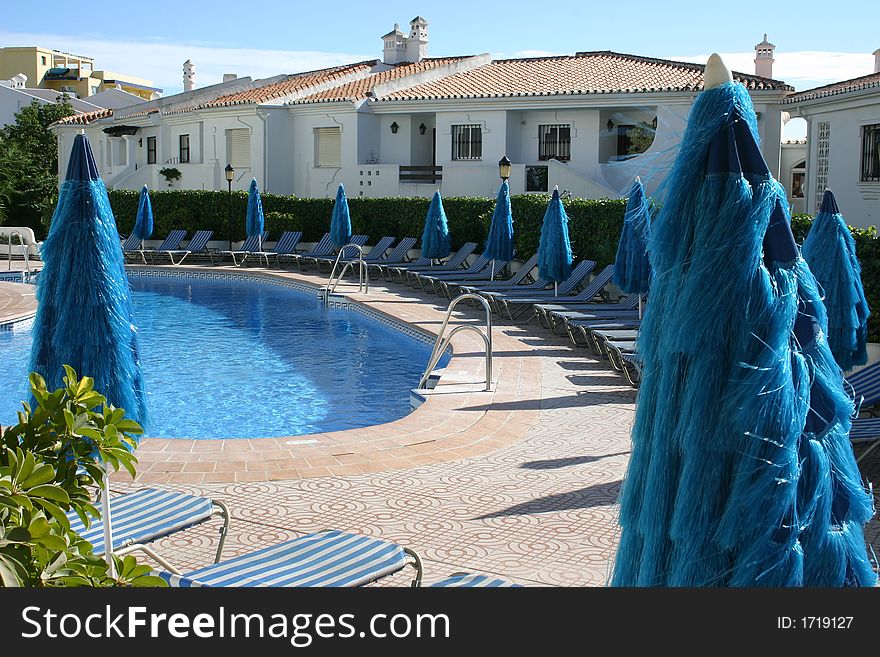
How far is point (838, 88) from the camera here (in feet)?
74.4

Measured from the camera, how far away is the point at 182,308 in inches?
850

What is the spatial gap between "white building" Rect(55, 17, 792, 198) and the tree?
4.70m

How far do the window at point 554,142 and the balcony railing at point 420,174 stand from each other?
12.3 feet

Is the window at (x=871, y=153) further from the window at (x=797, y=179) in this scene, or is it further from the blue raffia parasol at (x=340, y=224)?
the window at (x=797, y=179)

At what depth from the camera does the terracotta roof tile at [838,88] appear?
20.7 m

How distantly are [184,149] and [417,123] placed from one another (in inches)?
425

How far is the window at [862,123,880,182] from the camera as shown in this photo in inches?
822

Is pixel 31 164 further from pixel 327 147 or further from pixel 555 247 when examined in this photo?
pixel 555 247

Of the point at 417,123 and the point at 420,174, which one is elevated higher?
the point at 417,123

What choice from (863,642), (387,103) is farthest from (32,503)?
(387,103)

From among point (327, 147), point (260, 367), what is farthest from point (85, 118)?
point (260, 367)

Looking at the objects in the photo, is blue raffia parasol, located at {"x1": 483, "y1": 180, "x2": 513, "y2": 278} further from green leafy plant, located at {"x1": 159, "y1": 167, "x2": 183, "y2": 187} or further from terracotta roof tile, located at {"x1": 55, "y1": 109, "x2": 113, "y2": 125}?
terracotta roof tile, located at {"x1": 55, "y1": 109, "x2": 113, "y2": 125}

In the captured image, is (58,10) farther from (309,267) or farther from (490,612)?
(309,267)

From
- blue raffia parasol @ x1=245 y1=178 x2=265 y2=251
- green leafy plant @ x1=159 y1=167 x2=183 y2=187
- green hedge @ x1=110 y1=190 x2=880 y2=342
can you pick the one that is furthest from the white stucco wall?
green leafy plant @ x1=159 y1=167 x2=183 y2=187
